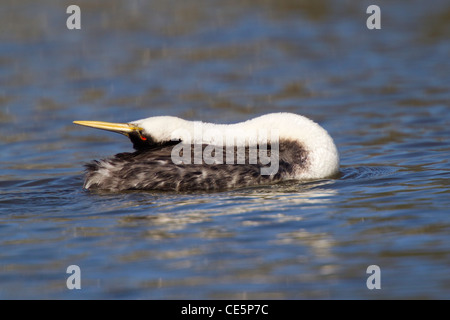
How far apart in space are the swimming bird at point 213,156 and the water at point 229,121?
181 millimetres

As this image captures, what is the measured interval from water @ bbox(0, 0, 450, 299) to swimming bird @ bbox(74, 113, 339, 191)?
181 mm

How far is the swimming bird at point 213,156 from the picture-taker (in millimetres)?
9164

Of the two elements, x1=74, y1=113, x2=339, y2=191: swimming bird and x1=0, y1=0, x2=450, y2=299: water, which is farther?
x1=74, y1=113, x2=339, y2=191: swimming bird

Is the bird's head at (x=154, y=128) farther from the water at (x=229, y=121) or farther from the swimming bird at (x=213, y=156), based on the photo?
the water at (x=229, y=121)

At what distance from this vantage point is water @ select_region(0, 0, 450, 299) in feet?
22.1

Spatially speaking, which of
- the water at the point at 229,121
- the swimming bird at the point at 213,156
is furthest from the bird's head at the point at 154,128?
the water at the point at 229,121

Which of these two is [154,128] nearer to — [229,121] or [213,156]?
[213,156]

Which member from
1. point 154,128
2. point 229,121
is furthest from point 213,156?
point 229,121

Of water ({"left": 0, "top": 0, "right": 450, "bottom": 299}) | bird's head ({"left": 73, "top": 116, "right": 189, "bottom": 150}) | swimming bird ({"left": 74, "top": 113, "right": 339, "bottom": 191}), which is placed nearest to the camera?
water ({"left": 0, "top": 0, "right": 450, "bottom": 299})

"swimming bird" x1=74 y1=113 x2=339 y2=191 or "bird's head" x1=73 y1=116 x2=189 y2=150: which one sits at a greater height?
"bird's head" x1=73 y1=116 x2=189 y2=150

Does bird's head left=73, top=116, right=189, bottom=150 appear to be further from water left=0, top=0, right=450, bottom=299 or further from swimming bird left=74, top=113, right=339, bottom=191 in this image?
water left=0, top=0, right=450, bottom=299

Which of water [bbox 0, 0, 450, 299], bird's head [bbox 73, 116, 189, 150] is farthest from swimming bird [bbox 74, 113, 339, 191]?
water [bbox 0, 0, 450, 299]

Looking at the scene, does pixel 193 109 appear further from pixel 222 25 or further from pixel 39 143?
pixel 222 25
